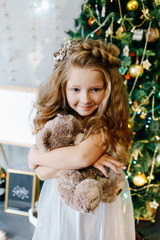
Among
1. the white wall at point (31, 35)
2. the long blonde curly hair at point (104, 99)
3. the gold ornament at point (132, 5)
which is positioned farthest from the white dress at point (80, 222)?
the white wall at point (31, 35)

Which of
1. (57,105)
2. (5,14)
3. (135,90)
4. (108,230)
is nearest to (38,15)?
(5,14)

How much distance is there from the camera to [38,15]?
1828 mm

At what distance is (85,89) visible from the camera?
0.80 metres

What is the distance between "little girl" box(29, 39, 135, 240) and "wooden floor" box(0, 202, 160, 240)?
0.79 m

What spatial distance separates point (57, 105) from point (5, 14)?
1381mm

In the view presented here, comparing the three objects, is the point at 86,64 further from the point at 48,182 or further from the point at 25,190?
the point at 25,190

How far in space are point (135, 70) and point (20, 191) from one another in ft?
4.79

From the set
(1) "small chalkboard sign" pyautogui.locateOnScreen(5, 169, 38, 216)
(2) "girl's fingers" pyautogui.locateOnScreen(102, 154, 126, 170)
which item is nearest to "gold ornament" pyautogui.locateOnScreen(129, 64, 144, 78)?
(2) "girl's fingers" pyautogui.locateOnScreen(102, 154, 126, 170)

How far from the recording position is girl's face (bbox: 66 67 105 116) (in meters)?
0.79

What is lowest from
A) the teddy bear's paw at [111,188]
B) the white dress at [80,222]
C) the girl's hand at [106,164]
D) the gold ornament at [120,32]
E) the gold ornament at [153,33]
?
the white dress at [80,222]

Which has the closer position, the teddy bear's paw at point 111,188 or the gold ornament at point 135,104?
the teddy bear's paw at point 111,188

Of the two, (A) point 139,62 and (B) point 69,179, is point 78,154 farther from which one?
(A) point 139,62

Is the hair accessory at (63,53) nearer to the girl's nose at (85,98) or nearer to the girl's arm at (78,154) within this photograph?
the girl's nose at (85,98)

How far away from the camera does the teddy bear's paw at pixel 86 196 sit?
0.70 m
